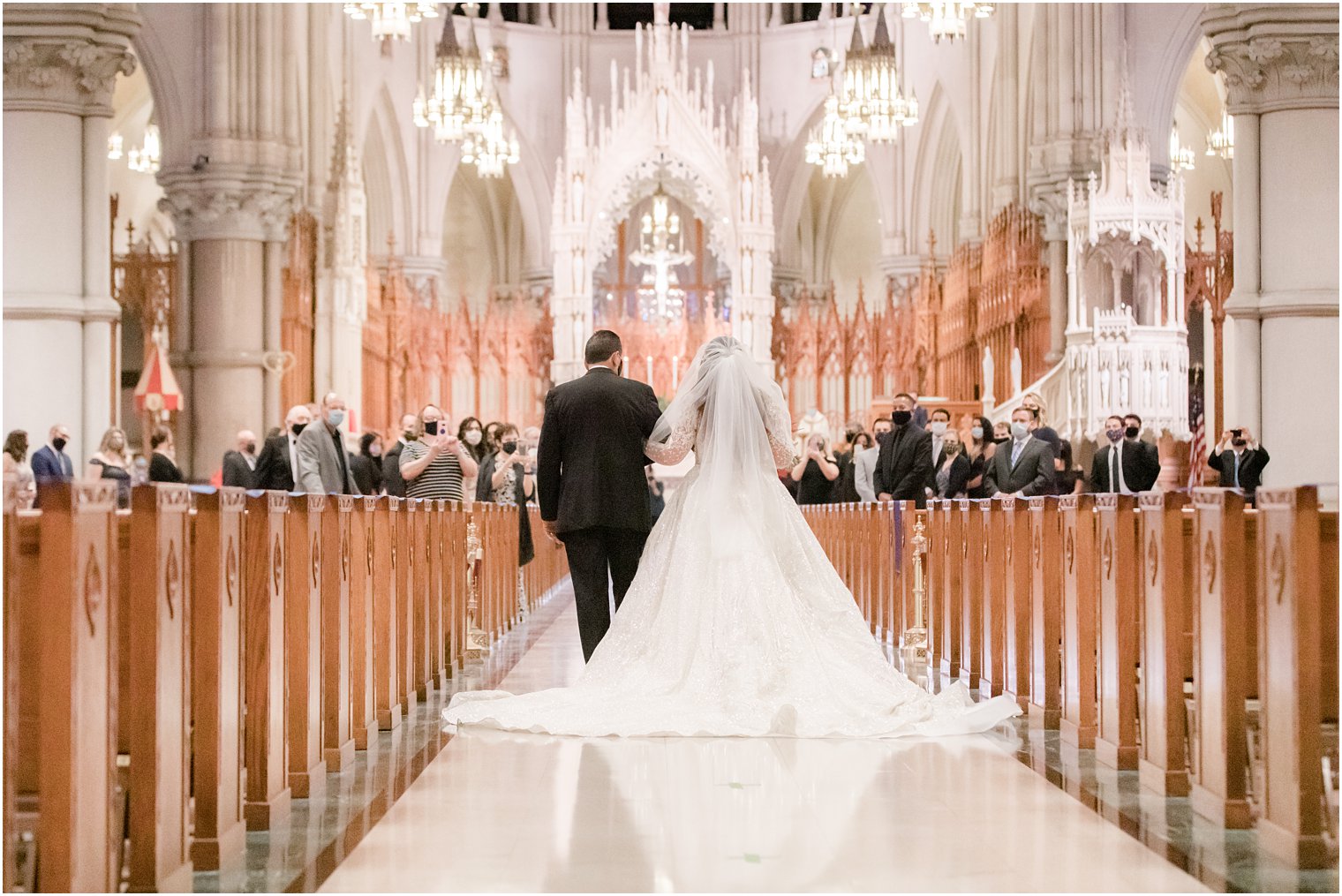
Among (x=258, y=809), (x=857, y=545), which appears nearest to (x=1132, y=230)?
(x=857, y=545)

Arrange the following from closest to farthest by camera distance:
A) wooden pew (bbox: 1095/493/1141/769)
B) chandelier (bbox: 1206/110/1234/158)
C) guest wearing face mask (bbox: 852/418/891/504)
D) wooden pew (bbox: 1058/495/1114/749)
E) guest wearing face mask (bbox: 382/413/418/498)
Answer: wooden pew (bbox: 1095/493/1141/769)
wooden pew (bbox: 1058/495/1114/749)
guest wearing face mask (bbox: 382/413/418/498)
guest wearing face mask (bbox: 852/418/891/504)
chandelier (bbox: 1206/110/1234/158)

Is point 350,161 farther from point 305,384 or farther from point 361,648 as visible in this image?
point 361,648

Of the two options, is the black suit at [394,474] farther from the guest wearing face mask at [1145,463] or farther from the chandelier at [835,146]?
the chandelier at [835,146]

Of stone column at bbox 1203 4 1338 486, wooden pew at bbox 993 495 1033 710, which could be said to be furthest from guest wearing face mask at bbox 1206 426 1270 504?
wooden pew at bbox 993 495 1033 710

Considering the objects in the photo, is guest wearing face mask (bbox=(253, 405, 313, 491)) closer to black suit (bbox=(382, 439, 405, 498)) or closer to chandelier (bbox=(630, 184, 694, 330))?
black suit (bbox=(382, 439, 405, 498))

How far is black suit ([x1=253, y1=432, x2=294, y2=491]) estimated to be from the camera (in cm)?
1168

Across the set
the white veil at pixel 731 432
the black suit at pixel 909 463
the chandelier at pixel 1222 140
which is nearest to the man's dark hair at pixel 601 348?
the white veil at pixel 731 432

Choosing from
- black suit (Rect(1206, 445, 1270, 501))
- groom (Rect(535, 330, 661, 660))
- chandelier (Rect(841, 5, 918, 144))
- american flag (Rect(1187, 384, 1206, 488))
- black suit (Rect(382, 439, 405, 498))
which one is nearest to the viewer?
groom (Rect(535, 330, 661, 660))

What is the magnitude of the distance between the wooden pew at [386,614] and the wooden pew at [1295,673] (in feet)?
12.3

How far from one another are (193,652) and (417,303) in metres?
25.3

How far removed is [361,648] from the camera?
6.47 meters

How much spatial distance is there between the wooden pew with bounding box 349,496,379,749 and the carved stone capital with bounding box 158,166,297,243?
1305 cm

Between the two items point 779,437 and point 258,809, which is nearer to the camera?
point 258,809

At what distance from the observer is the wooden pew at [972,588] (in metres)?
8.47
